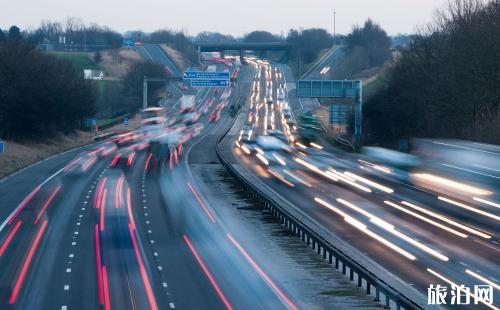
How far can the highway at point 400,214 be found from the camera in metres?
26.2

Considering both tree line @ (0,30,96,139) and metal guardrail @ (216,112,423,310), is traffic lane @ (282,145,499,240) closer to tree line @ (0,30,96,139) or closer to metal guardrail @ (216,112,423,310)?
metal guardrail @ (216,112,423,310)

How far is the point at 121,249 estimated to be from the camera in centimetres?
2981

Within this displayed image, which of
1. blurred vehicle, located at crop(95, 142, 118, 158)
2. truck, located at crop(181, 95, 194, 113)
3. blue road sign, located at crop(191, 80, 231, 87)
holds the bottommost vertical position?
blurred vehicle, located at crop(95, 142, 118, 158)

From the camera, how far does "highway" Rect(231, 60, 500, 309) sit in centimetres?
2616

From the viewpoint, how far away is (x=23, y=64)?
81688mm

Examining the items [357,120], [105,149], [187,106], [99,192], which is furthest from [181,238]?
[187,106]

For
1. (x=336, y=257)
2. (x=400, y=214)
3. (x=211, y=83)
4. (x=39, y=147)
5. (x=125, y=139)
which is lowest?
(x=39, y=147)

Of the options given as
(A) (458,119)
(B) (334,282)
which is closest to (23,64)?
(A) (458,119)

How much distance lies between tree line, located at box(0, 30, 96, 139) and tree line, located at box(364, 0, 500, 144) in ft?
104

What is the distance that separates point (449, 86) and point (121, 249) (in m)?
46.9

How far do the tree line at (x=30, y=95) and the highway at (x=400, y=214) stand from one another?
23719 millimetres

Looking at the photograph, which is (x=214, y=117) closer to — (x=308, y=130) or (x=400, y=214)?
(x=308, y=130)

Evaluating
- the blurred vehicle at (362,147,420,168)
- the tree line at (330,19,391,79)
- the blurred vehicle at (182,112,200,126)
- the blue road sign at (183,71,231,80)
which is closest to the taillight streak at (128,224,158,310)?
the blurred vehicle at (362,147,420,168)

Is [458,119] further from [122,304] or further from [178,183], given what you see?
[122,304]
